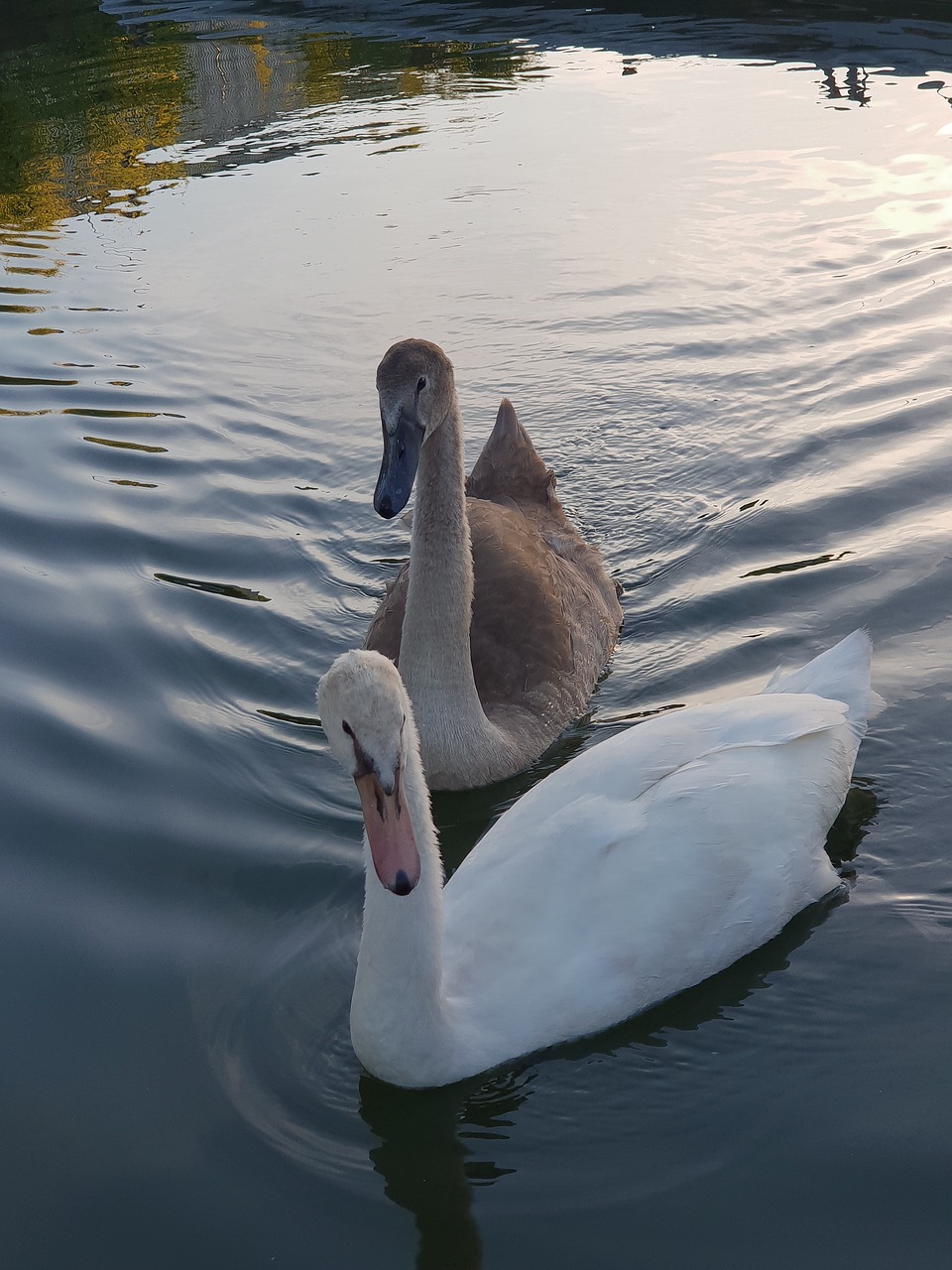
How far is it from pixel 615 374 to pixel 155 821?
5.54 m

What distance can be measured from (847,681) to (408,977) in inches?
86.6

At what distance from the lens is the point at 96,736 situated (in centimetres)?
607

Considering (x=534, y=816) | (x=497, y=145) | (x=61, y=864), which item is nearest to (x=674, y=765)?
(x=534, y=816)

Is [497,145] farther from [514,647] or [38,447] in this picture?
[514,647]

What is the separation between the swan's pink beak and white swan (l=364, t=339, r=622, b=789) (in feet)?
6.10

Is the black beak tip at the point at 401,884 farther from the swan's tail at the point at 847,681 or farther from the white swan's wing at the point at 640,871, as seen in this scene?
the swan's tail at the point at 847,681

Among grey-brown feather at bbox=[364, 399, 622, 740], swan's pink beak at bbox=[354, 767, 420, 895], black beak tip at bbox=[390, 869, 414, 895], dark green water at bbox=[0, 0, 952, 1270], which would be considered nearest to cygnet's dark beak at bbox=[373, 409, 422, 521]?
grey-brown feather at bbox=[364, 399, 622, 740]

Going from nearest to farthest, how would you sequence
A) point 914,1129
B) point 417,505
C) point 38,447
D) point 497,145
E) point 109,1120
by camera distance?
point 914,1129 < point 109,1120 < point 417,505 < point 38,447 < point 497,145

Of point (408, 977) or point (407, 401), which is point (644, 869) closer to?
point (408, 977)

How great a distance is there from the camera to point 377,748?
3623 mm

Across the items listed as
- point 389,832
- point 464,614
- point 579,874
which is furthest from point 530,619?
point 389,832

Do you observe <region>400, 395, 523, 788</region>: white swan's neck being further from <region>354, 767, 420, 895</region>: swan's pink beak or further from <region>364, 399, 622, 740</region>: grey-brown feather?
<region>354, 767, 420, 895</region>: swan's pink beak

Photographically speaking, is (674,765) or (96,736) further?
(96,736)

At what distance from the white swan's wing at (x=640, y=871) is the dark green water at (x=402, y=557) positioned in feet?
0.55
